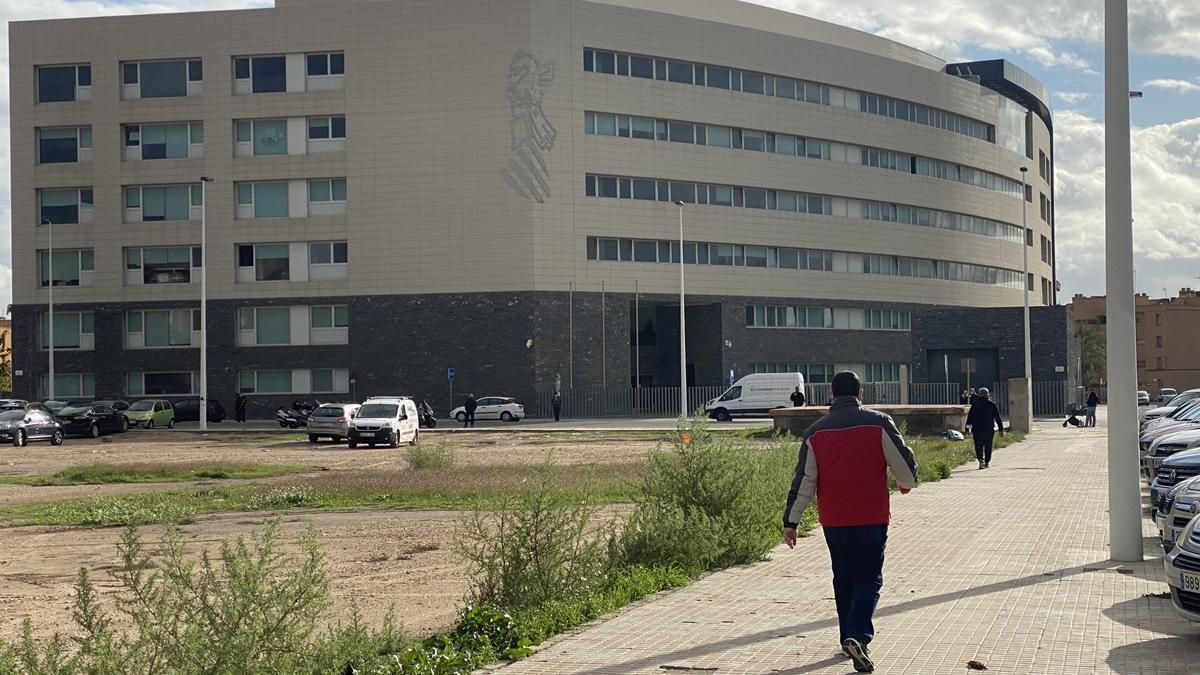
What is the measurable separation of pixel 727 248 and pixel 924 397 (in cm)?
1437

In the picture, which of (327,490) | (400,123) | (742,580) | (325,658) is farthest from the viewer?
(400,123)

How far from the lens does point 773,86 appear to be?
76.1 m

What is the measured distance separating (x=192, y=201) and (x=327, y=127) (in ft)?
27.0

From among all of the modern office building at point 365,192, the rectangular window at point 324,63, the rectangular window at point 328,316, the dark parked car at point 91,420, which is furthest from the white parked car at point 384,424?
the rectangular window at point 324,63

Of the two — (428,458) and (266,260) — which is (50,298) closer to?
(266,260)

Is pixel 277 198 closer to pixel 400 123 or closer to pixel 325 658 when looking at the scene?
pixel 400 123

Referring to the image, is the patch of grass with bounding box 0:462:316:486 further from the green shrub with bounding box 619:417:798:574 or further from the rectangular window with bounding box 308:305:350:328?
the rectangular window with bounding box 308:305:350:328

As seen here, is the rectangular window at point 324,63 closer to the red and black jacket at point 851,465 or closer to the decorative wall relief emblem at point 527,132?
the decorative wall relief emblem at point 527,132

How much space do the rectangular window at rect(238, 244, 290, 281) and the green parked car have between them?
8423 mm

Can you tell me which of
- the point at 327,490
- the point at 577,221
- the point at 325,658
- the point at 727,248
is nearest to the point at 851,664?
the point at 325,658

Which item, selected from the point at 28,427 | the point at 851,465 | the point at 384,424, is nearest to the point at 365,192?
the point at 28,427

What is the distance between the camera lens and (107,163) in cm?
6975

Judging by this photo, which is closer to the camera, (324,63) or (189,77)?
(324,63)

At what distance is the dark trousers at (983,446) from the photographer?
2936 cm
